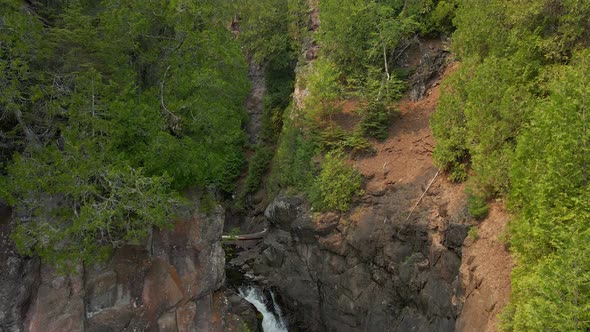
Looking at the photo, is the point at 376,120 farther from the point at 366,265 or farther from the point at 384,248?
the point at 366,265

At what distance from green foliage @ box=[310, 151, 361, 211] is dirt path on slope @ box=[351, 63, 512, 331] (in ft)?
2.02

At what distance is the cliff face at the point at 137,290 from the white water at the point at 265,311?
3873 mm

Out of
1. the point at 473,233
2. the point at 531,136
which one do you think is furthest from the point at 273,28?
the point at 531,136

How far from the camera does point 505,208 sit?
1198cm

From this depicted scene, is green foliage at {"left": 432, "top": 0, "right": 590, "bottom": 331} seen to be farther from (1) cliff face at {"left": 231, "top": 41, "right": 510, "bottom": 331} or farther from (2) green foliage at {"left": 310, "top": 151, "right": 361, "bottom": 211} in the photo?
(2) green foliage at {"left": 310, "top": 151, "right": 361, "bottom": 211}

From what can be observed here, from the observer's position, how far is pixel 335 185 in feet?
59.5

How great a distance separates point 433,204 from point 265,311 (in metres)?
→ 9.56

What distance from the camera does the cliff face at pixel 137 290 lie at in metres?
12.1

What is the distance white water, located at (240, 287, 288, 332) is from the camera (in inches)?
759

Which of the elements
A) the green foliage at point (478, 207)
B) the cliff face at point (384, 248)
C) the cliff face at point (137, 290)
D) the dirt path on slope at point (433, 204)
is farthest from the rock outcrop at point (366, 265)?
the cliff face at point (137, 290)

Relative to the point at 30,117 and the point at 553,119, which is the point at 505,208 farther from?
the point at 30,117

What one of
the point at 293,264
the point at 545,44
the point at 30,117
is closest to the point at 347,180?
the point at 293,264

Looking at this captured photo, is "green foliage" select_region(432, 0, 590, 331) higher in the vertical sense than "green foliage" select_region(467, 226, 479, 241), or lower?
higher

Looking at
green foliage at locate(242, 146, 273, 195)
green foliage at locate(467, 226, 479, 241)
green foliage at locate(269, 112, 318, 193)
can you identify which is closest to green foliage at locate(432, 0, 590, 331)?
green foliage at locate(467, 226, 479, 241)
